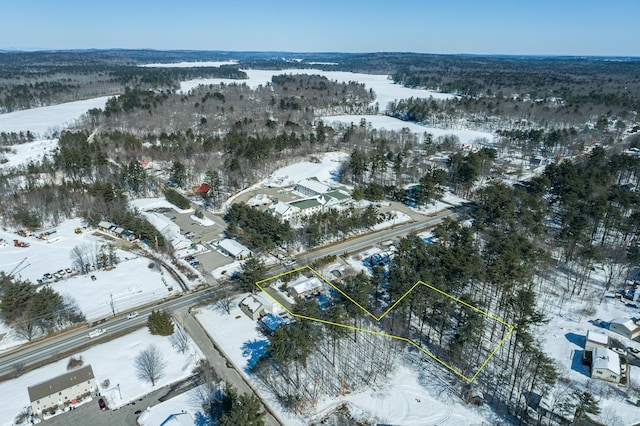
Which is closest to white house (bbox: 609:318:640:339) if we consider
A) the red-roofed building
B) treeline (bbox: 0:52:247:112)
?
the red-roofed building

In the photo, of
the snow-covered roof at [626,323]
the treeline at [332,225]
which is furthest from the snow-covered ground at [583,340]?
the treeline at [332,225]

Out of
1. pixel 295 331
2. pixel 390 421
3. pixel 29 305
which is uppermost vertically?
pixel 295 331

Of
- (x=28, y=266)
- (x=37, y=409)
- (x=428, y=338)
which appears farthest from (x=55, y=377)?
(x=428, y=338)

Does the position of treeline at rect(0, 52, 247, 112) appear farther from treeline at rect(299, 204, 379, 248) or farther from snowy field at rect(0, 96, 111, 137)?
treeline at rect(299, 204, 379, 248)

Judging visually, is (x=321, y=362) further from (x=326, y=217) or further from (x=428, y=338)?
(x=326, y=217)

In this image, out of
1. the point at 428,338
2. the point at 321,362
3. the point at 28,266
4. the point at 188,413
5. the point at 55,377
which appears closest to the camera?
the point at 188,413

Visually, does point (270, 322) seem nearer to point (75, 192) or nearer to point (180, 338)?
point (180, 338)

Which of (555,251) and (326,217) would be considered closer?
(555,251)

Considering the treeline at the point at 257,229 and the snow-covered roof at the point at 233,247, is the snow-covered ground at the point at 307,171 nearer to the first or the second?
the treeline at the point at 257,229
